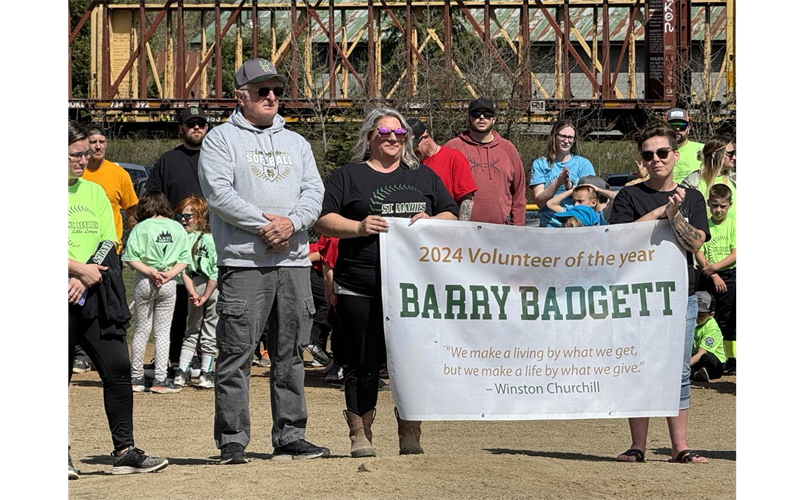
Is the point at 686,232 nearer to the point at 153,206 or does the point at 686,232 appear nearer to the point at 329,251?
the point at 329,251

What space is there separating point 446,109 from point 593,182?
76.9 ft

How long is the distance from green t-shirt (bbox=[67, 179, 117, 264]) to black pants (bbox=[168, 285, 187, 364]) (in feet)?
14.3

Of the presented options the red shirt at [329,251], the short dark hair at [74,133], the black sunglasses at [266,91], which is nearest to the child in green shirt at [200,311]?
the red shirt at [329,251]

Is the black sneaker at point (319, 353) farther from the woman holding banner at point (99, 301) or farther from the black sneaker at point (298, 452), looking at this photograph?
the woman holding banner at point (99, 301)

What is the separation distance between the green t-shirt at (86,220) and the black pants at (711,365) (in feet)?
20.7

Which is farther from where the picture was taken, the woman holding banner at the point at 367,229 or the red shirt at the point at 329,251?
the red shirt at the point at 329,251

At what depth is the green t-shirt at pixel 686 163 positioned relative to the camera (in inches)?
438

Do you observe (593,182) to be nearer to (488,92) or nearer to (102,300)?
(102,300)

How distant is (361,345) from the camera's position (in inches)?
288

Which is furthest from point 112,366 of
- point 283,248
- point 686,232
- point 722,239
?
point 722,239

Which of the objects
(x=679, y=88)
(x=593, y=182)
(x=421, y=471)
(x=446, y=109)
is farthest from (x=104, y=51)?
(x=421, y=471)

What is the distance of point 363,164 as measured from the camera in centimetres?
752

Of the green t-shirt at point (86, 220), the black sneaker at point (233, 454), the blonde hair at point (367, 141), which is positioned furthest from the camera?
the blonde hair at point (367, 141)

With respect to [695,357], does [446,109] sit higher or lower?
higher
